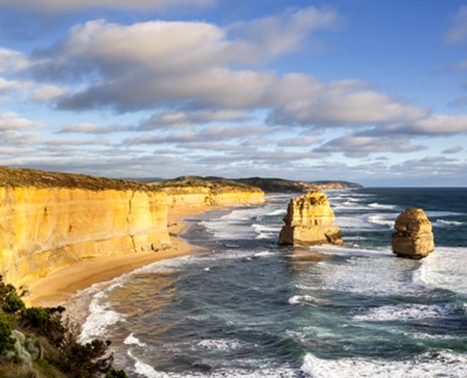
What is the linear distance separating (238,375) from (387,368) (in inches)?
219

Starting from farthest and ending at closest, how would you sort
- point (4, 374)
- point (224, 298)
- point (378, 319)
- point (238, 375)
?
point (224, 298) < point (378, 319) < point (238, 375) < point (4, 374)

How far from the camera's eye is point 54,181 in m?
39.4

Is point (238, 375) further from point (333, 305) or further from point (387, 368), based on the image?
point (333, 305)

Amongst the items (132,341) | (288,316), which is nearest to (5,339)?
(132,341)

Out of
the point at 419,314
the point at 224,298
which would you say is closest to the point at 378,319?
the point at 419,314

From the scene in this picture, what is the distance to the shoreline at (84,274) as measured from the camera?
30.2 m

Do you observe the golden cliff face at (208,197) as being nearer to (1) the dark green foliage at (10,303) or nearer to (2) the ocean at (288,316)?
(2) the ocean at (288,316)

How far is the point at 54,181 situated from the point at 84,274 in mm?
7681

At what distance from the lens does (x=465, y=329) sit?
78.0 feet

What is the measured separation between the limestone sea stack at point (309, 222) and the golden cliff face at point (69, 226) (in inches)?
502

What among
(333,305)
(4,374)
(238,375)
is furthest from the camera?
(333,305)

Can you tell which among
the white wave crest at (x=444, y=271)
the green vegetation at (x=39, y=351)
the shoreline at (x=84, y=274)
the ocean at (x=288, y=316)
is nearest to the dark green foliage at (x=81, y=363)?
the green vegetation at (x=39, y=351)

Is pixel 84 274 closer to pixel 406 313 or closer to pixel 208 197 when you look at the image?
pixel 406 313

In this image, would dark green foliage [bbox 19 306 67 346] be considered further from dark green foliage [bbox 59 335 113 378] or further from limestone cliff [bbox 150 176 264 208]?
limestone cliff [bbox 150 176 264 208]
